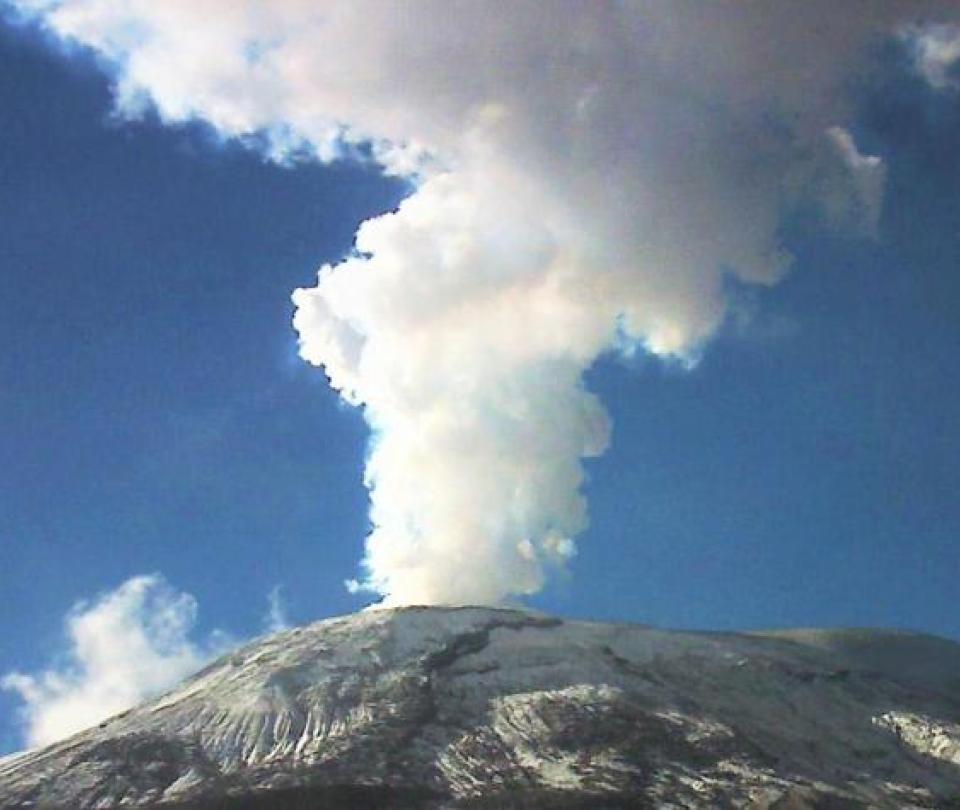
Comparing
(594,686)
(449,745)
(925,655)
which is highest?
(925,655)

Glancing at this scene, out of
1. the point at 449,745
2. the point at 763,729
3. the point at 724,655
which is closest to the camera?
the point at 449,745

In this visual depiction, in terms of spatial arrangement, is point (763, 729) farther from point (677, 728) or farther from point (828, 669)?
point (828, 669)

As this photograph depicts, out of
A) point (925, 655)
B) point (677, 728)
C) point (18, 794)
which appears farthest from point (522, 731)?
point (925, 655)

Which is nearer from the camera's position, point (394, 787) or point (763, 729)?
point (394, 787)

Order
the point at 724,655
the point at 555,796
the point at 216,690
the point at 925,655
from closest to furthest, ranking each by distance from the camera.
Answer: the point at 555,796 → the point at 216,690 → the point at 724,655 → the point at 925,655

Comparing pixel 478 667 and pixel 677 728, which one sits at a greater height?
pixel 478 667

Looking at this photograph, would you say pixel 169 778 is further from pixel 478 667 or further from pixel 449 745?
pixel 478 667
